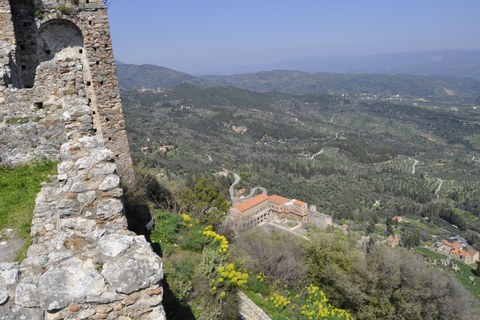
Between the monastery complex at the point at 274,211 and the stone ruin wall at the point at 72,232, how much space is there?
3946 centimetres

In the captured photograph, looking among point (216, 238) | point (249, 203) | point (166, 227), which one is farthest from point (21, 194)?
point (249, 203)

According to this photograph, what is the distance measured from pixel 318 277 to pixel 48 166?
13.8 metres

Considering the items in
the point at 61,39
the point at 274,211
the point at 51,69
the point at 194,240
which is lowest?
the point at 274,211

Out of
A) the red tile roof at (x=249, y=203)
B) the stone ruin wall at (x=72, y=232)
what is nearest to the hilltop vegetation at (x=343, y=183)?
the stone ruin wall at (x=72, y=232)

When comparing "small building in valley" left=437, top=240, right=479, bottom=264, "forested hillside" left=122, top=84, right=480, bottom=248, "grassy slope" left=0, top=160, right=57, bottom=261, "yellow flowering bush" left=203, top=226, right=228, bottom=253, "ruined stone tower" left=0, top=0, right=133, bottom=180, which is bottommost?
"small building in valley" left=437, top=240, right=479, bottom=264

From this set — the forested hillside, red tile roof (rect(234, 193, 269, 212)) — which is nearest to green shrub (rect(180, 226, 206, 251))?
the forested hillside

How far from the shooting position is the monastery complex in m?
47.9

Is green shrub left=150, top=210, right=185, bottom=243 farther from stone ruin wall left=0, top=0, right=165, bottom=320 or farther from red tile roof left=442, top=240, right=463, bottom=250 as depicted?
red tile roof left=442, top=240, right=463, bottom=250

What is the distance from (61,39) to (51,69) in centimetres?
196

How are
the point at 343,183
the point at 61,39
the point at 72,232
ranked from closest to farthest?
the point at 72,232 < the point at 61,39 < the point at 343,183

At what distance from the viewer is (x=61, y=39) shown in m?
→ 9.85

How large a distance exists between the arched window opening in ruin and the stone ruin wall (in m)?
1.55

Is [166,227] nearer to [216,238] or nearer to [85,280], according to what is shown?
[216,238]

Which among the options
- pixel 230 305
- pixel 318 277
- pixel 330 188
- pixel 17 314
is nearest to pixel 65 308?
pixel 17 314
